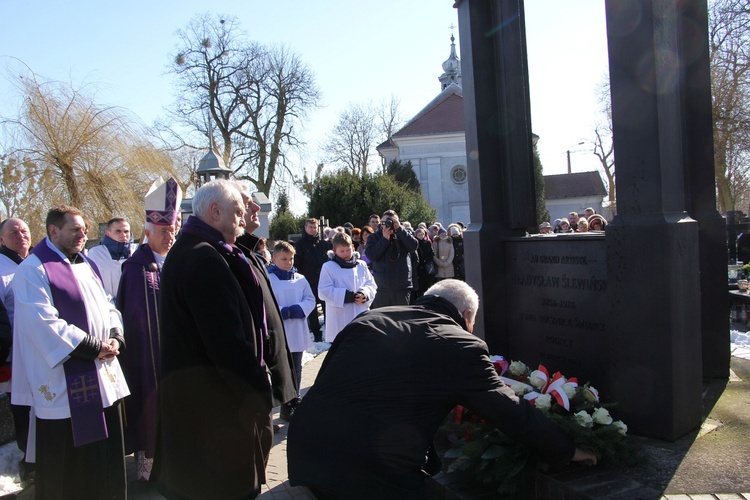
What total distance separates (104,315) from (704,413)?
3.85 metres

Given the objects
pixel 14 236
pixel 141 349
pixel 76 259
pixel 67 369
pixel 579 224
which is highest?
pixel 14 236

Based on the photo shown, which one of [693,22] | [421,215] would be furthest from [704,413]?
[421,215]

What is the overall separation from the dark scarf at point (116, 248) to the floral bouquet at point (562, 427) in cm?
390

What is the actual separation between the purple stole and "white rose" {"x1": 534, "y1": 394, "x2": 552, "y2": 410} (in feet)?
8.45

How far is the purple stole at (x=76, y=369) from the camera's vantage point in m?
3.56

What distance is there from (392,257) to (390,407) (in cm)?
607

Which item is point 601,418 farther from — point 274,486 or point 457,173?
point 457,173

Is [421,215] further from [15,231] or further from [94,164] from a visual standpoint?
[15,231]

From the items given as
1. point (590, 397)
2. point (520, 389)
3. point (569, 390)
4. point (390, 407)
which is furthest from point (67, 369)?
point (590, 397)

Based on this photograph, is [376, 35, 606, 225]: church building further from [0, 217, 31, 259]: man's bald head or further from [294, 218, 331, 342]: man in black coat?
[0, 217, 31, 259]: man's bald head

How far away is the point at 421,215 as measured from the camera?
2995 centimetres

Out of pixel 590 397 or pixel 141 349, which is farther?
pixel 141 349

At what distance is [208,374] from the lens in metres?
2.76

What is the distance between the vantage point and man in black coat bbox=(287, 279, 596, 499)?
A: 94.3 inches
